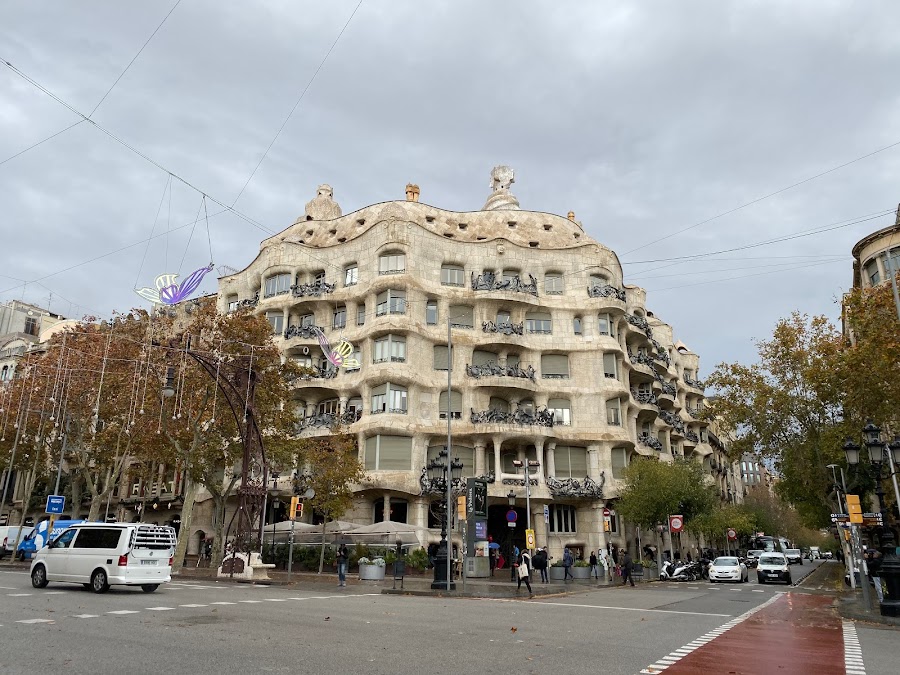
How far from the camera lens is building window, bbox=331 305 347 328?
4428 cm

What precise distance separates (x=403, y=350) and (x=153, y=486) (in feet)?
86.5

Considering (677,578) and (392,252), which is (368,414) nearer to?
(392,252)

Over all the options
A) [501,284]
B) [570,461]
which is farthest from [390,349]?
[570,461]

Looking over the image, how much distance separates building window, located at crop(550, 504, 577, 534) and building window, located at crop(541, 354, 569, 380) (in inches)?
331

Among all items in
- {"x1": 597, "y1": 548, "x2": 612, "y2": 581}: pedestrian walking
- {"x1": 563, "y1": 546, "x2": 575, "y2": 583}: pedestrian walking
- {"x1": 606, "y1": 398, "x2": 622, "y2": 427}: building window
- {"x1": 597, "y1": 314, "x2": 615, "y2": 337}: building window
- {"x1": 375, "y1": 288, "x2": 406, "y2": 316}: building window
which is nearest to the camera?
{"x1": 563, "y1": 546, "x2": 575, "y2": 583}: pedestrian walking

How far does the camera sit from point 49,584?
62.8 ft

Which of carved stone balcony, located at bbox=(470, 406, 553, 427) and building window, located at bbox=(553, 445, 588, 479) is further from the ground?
carved stone balcony, located at bbox=(470, 406, 553, 427)

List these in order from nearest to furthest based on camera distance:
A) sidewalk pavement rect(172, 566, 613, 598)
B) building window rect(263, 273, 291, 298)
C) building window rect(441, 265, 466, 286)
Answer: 1. sidewalk pavement rect(172, 566, 613, 598)
2. building window rect(441, 265, 466, 286)
3. building window rect(263, 273, 291, 298)

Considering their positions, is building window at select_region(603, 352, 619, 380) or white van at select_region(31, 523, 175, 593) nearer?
white van at select_region(31, 523, 175, 593)

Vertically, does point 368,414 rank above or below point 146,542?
above

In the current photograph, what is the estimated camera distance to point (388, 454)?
128 feet

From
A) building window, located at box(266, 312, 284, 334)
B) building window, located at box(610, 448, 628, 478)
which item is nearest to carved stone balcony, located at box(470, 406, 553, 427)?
building window, located at box(610, 448, 628, 478)

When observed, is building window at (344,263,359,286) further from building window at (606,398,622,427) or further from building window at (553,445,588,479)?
building window at (606,398,622,427)

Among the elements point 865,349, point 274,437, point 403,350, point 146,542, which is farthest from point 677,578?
point 146,542
